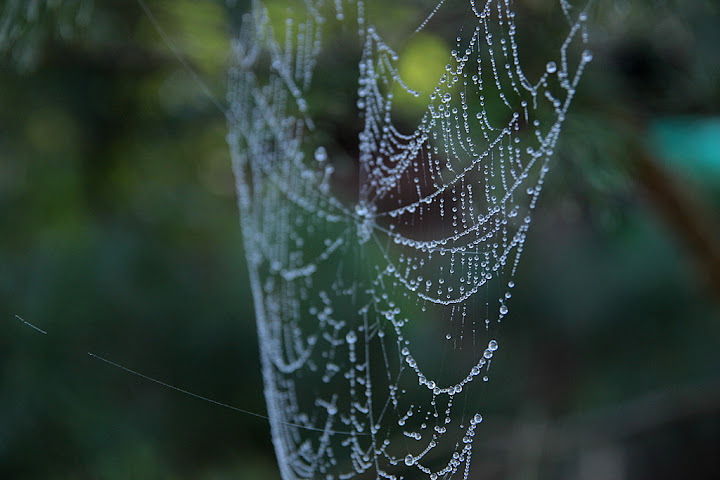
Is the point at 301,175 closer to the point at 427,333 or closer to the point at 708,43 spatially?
the point at 427,333

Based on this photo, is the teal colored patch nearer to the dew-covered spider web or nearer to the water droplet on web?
the dew-covered spider web

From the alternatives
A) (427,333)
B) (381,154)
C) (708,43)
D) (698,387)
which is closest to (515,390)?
(698,387)

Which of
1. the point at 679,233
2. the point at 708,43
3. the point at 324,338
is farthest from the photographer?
the point at 324,338

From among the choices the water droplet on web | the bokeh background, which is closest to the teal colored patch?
the bokeh background

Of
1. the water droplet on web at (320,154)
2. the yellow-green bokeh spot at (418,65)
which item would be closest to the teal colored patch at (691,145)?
the yellow-green bokeh spot at (418,65)

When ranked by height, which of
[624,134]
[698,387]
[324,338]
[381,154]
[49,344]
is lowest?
[49,344]

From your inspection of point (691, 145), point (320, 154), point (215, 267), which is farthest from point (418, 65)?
point (215, 267)

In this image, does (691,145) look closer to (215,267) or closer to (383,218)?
(383,218)
